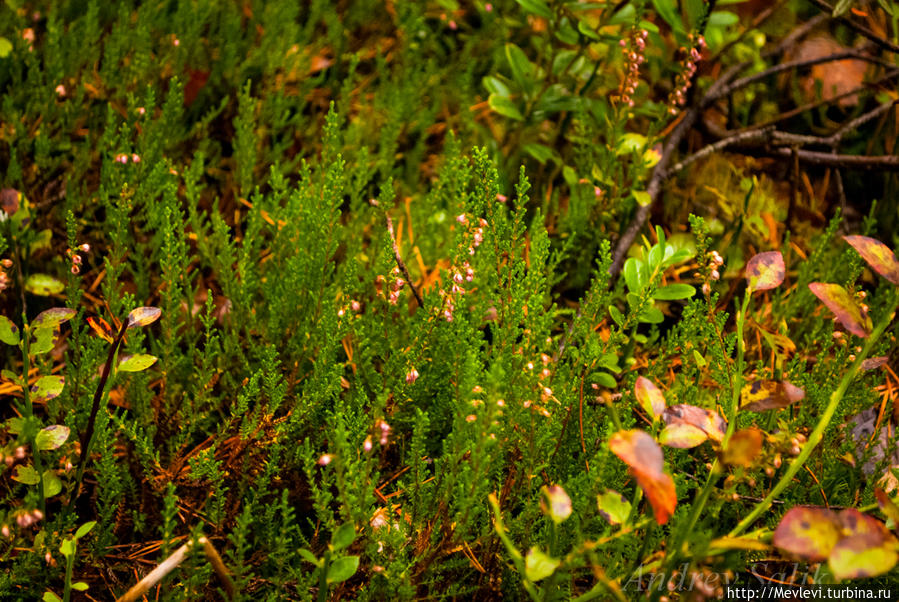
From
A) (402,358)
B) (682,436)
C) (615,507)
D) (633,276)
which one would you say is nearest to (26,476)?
(402,358)

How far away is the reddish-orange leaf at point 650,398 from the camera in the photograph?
1.29 meters

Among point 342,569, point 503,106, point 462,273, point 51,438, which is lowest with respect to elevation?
point 342,569

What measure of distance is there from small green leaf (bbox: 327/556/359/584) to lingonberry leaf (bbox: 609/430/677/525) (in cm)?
49

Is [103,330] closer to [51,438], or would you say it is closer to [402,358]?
[51,438]

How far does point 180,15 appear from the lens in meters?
2.68

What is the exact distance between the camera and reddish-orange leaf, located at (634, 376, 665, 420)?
1289mm

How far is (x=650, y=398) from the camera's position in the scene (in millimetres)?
1299

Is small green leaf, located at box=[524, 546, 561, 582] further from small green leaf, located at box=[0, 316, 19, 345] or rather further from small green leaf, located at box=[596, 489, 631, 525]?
small green leaf, located at box=[0, 316, 19, 345]

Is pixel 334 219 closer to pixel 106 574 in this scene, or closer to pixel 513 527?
pixel 513 527

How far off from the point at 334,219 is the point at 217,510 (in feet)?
2.41

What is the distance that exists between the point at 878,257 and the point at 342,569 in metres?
1.15

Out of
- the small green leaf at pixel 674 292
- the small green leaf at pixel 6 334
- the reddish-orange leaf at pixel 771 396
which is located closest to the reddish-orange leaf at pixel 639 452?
the reddish-orange leaf at pixel 771 396

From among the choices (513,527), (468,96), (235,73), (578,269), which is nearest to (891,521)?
A: (513,527)

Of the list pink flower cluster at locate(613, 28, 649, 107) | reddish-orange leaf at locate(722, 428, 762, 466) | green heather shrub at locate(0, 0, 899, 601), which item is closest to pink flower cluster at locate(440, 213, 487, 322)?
green heather shrub at locate(0, 0, 899, 601)
